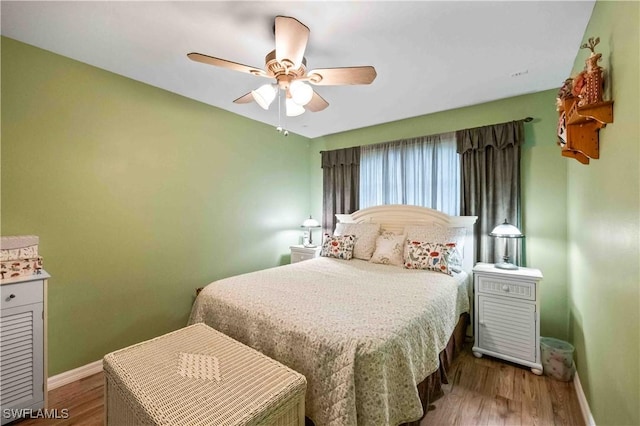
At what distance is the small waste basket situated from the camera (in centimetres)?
210

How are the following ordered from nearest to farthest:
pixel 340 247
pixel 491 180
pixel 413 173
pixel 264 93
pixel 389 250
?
pixel 264 93 → pixel 491 180 → pixel 389 250 → pixel 340 247 → pixel 413 173

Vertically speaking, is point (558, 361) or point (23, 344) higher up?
point (23, 344)

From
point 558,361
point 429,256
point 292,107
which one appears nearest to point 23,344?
point 292,107

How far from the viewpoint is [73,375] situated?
7.08ft

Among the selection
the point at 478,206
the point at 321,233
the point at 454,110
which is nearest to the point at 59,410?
the point at 321,233

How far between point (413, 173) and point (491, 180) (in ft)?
2.84

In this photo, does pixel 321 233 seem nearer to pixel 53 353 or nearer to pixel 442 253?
pixel 442 253

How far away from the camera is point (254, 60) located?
2135 mm

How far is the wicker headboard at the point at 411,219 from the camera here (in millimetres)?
2867

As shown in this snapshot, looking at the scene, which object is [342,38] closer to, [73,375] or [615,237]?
[615,237]

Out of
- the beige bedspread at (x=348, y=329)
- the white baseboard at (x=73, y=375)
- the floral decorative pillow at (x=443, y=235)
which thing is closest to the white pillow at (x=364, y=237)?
the floral decorative pillow at (x=443, y=235)

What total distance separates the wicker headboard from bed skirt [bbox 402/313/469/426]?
25.6 inches

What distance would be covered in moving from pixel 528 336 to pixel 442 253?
0.92 meters

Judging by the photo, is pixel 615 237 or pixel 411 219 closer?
pixel 615 237
